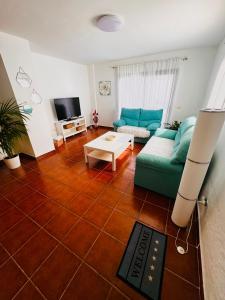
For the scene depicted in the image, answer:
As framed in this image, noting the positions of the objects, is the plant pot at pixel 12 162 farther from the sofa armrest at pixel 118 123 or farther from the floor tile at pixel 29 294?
the sofa armrest at pixel 118 123

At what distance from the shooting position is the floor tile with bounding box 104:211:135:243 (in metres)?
1.37

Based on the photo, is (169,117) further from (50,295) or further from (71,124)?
(50,295)

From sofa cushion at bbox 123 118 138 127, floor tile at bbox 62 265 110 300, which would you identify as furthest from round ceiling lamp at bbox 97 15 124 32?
floor tile at bbox 62 265 110 300

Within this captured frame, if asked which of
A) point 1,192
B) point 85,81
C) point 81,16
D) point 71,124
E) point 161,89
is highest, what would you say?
point 81,16

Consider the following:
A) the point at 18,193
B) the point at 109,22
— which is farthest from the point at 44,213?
the point at 109,22

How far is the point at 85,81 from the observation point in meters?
4.91

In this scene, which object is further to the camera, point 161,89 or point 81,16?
point 161,89

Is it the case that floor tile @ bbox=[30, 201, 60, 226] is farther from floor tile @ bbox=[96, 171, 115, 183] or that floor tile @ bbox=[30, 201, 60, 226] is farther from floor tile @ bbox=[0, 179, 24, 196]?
floor tile @ bbox=[96, 171, 115, 183]

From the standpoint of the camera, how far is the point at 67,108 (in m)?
4.10

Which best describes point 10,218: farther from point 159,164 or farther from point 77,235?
point 159,164

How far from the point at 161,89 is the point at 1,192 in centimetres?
446

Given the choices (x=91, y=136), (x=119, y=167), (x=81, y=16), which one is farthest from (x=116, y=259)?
(x=91, y=136)

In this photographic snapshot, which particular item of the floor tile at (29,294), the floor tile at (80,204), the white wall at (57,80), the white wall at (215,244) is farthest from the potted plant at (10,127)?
the white wall at (215,244)

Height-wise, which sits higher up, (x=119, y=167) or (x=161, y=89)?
(x=161, y=89)
